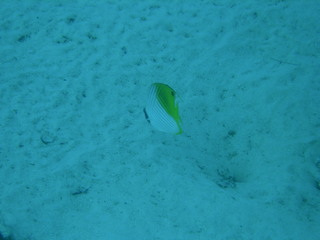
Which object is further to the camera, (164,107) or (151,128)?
(151,128)

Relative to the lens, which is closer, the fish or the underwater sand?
the fish

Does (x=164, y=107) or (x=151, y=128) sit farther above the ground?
(x=164, y=107)

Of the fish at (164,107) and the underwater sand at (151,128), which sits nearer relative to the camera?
the fish at (164,107)

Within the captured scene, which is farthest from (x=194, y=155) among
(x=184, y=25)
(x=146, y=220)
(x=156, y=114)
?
(x=184, y=25)

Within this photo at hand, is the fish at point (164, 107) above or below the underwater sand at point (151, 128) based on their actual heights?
above

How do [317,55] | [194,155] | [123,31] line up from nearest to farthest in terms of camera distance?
[194,155]
[317,55]
[123,31]

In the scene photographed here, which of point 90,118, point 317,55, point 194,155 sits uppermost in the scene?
point 317,55

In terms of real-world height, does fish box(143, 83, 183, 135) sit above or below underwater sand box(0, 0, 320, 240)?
above

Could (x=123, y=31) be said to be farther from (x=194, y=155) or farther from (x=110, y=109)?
(x=194, y=155)
